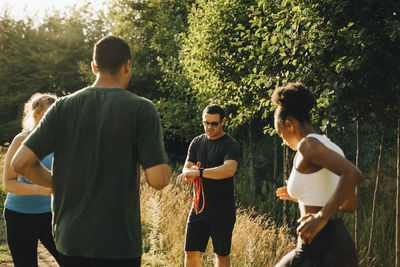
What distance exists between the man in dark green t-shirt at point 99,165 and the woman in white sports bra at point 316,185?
2.64 ft

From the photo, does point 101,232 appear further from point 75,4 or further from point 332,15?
point 75,4

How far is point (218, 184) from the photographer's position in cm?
457

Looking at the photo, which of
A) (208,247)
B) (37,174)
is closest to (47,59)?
(208,247)

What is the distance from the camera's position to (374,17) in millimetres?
4504

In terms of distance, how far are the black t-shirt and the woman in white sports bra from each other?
6.52 ft

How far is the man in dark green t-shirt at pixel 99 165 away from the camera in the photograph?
210 cm

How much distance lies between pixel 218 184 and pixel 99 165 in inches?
103

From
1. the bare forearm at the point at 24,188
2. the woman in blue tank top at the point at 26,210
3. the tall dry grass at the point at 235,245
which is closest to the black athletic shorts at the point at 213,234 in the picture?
the tall dry grass at the point at 235,245

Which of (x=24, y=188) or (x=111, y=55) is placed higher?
(x=111, y=55)

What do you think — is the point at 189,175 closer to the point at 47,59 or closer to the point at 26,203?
the point at 26,203

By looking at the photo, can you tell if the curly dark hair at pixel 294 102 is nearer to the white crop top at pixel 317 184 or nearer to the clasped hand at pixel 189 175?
the white crop top at pixel 317 184

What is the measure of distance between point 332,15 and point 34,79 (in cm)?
2442

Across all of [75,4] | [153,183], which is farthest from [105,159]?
[75,4]

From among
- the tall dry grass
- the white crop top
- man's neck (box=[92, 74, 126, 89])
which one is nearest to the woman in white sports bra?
the white crop top
